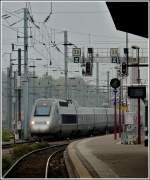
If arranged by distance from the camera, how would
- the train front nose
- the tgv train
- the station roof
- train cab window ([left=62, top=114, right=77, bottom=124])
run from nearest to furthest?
1. the station roof
2. the train front nose
3. the tgv train
4. train cab window ([left=62, top=114, right=77, bottom=124])

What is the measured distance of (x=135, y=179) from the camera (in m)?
14.2

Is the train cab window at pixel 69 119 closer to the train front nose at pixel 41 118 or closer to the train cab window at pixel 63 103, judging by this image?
the train cab window at pixel 63 103

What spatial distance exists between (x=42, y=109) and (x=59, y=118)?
1941mm

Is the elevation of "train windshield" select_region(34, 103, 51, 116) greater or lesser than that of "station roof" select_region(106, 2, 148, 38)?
lesser

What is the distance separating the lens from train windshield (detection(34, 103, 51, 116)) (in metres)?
43.8

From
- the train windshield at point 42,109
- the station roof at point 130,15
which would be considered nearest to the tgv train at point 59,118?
the train windshield at point 42,109

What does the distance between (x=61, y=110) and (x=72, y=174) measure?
28392 mm

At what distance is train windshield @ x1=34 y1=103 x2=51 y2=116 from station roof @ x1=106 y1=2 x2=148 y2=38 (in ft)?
69.4

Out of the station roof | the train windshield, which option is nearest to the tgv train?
the train windshield

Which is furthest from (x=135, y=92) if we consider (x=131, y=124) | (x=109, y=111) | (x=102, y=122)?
(x=109, y=111)

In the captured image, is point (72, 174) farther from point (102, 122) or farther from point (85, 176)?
point (102, 122)

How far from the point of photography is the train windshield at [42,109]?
4378 centimetres

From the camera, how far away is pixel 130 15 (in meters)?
18.3

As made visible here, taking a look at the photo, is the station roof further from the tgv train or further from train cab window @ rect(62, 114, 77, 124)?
train cab window @ rect(62, 114, 77, 124)
